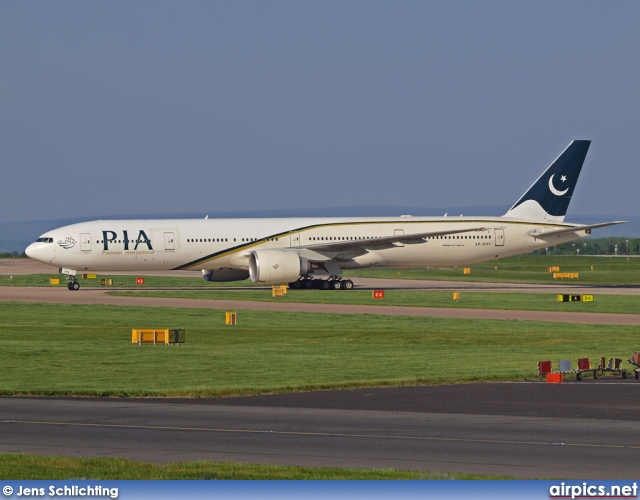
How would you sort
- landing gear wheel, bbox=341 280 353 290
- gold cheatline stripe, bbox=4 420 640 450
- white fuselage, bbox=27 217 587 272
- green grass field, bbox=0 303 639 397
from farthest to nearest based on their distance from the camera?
landing gear wheel, bbox=341 280 353 290, white fuselage, bbox=27 217 587 272, green grass field, bbox=0 303 639 397, gold cheatline stripe, bbox=4 420 640 450

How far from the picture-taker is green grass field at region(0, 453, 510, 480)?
15.7m

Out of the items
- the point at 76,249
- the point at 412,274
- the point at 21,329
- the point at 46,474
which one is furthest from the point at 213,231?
the point at 46,474

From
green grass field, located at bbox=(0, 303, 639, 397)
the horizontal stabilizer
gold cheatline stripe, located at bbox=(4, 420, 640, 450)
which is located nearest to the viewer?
gold cheatline stripe, located at bbox=(4, 420, 640, 450)

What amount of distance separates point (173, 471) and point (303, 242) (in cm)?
5332

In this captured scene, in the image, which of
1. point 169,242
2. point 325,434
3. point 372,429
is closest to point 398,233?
point 169,242

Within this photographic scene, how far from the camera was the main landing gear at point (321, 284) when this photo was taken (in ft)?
228

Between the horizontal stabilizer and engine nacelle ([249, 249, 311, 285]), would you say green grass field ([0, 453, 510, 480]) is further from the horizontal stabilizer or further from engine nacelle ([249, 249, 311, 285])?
the horizontal stabilizer

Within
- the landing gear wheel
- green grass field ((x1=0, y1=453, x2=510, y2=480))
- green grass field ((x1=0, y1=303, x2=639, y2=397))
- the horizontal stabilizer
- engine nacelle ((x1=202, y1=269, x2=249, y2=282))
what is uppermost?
the horizontal stabilizer

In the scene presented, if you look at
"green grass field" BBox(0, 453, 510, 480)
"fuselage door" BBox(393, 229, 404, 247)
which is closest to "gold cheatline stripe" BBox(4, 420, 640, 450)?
"green grass field" BBox(0, 453, 510, 480)

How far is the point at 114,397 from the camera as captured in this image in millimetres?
25969

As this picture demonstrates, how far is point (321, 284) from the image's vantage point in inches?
2726

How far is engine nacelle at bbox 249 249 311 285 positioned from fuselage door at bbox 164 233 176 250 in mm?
4957

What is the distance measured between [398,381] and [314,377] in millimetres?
2326

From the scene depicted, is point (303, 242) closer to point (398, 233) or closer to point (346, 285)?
point (346, 285)
